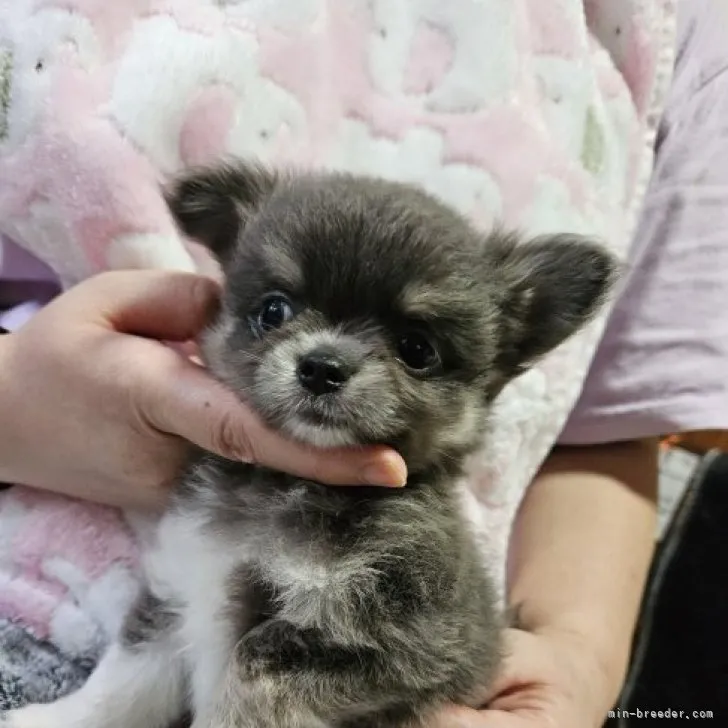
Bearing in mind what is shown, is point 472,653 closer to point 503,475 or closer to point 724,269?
point 503,475

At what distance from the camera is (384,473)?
1.11m

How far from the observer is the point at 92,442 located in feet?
4.37

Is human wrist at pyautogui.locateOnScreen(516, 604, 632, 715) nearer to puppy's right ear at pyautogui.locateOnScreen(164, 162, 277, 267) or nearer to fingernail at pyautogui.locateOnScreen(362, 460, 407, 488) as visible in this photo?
fingernail at pyautogui.locateOnScreen(362, 460, 407, 488)

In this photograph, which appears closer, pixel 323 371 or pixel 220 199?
pixel 323 371

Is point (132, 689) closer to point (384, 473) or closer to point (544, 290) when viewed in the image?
point (384, 473)

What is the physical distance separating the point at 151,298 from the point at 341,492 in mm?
441

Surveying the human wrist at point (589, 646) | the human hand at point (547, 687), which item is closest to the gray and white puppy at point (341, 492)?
the human hand at point (547, 687)

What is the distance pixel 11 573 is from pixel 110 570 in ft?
0.50

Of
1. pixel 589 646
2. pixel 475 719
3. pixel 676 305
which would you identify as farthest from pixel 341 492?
pixel 676 305

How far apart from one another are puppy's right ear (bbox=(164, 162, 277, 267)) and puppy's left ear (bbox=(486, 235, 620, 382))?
14.9 inches

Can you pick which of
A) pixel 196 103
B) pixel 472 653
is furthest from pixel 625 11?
pixel 472 653

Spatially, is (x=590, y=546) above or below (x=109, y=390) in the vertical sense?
below

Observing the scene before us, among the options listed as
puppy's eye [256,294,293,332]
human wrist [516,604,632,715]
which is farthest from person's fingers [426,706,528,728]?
puppy's eye [256,294,293,332]

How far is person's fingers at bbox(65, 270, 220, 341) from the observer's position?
135cm
